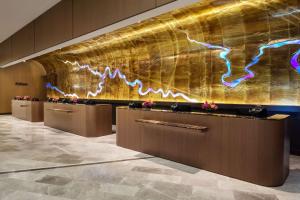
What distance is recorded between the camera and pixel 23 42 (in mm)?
8586

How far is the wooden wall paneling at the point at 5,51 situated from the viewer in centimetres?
1006

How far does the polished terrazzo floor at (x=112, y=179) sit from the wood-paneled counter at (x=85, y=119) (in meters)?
1.62

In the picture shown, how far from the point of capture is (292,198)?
2.85 metres

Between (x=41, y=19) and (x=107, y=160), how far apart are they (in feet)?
17.8

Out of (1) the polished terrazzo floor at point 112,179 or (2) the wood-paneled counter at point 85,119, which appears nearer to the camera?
(1) the polished terrazzo floor at point 112,179

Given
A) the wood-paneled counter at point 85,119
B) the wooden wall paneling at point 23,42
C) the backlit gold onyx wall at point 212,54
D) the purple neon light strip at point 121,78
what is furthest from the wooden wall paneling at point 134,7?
the wooden wall paneling at point 23,42

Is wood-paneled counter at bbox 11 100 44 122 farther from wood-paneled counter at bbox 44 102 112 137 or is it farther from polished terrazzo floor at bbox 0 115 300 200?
polished terrazzo floor at bbox 0 115 300 200

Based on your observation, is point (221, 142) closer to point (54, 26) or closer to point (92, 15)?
point (92, 15)

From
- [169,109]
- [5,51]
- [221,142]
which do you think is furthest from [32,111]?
[221,142]

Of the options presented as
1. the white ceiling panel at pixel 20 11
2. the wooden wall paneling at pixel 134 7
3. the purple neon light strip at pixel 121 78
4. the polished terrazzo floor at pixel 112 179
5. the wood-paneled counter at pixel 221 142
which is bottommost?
the polished terrazzo floor at pixel 112 179

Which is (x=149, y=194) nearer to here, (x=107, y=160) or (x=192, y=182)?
(x=192, y=182)

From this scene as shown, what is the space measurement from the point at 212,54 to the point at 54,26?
4755 mm

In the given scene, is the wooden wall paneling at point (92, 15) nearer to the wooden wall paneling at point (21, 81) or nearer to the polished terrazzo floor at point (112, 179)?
the polished terrazzo floor at point (112, 179)

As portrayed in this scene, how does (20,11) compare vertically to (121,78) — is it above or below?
above
